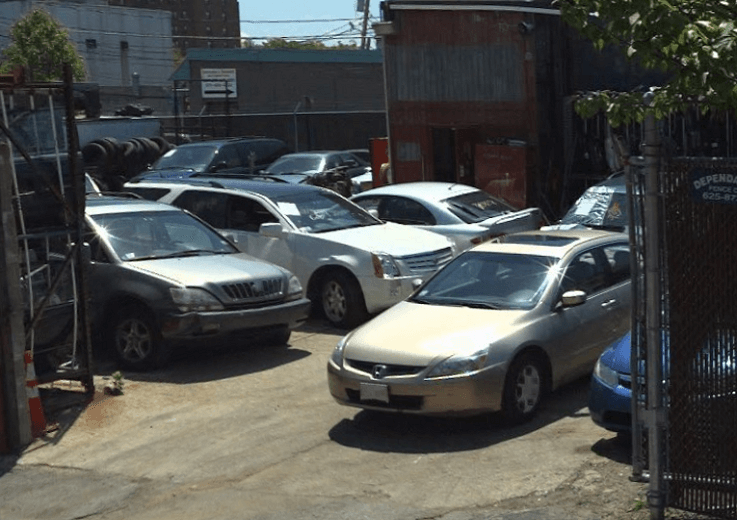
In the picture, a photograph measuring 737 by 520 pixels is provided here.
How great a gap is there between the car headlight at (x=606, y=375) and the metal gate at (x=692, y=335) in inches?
70.6

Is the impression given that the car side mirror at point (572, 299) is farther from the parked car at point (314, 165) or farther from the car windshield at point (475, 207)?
the parked car at point (314, 165)

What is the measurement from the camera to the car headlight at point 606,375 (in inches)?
350

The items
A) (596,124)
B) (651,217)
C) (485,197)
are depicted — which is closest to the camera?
(651,217)

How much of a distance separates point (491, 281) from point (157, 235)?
438 cm

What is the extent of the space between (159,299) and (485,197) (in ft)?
20.5

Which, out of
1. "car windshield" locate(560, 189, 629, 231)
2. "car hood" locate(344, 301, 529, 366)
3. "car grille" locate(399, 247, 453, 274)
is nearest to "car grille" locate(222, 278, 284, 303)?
"car grille" locate(399, 247, 453, 274)

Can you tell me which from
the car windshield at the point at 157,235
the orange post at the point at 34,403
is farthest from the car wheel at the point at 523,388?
the car windshield at the point at 157,235

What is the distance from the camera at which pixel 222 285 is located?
12633 mm

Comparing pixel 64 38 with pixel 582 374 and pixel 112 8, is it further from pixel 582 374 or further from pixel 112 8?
pixel 582 374

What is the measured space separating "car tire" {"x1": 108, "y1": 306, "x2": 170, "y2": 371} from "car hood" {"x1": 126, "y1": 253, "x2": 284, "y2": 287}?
0.48 m

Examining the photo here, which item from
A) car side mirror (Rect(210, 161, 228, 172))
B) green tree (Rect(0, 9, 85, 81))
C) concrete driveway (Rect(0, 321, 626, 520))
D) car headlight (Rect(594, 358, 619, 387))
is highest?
green tree (Rect(0, 9, 85, 81))

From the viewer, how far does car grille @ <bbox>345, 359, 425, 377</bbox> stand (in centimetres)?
971

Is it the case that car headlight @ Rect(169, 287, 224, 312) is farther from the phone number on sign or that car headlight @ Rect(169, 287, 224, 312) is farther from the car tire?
the phone number on sign

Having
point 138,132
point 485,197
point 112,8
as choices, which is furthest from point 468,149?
point 112,8
